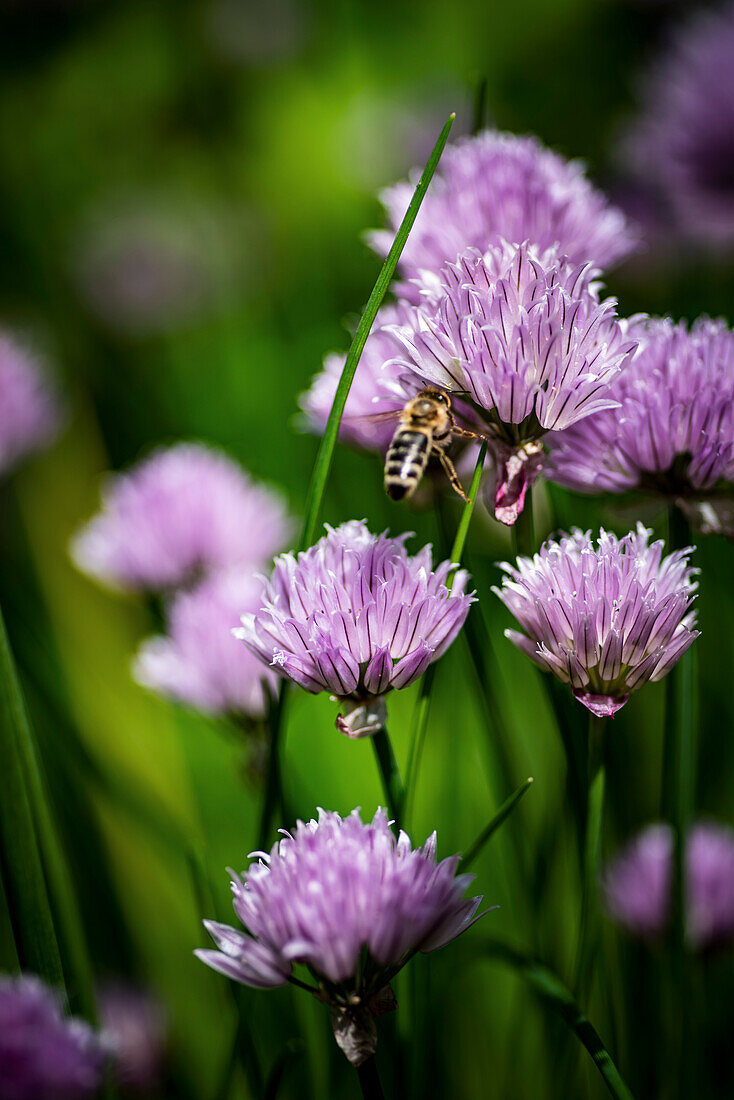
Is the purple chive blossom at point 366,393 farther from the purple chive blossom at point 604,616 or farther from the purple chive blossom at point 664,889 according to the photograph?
the purple chive blossom at point 664,889

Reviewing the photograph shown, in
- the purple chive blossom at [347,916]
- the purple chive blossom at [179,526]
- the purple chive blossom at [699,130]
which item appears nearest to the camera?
the purple chive blossom at [347,916]

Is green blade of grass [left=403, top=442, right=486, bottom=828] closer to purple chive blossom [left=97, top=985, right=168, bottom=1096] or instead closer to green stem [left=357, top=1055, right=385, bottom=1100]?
green stem [left=357, top=1055, right=385, bottom=1100]

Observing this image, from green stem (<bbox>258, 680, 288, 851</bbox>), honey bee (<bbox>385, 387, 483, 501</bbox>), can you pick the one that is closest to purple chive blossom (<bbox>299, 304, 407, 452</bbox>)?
honey bee (<bbox>385, 387, 483, 501</bbox>)

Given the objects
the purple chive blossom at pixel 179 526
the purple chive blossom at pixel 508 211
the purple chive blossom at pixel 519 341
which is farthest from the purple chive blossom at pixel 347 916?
the purple chive blossom at pixel 179 526

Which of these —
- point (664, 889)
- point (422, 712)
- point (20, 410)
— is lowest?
point (664, 889)

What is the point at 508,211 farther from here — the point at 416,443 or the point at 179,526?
the point at 179,526

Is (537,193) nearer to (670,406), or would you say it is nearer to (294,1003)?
(670,406)

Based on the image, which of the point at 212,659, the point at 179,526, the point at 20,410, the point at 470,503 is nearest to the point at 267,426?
the point at 20,410
